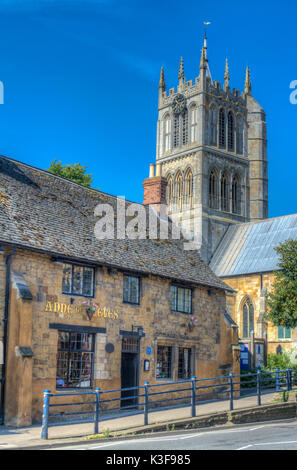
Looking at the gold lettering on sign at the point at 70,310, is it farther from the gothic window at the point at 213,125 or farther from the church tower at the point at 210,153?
the gothic window at the point at 213,125

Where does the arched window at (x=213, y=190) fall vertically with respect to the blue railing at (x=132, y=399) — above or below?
above

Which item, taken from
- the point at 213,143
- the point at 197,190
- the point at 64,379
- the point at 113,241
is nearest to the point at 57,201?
the point at 113,241

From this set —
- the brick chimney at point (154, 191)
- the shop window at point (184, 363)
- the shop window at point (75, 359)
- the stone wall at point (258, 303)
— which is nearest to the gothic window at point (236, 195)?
the stone wall at point (258, 303)

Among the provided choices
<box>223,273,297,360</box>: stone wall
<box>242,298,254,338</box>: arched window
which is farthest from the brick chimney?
<box>242,298,254,338</box>: arched window

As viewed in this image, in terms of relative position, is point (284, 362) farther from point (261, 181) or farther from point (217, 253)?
point (261, 181)

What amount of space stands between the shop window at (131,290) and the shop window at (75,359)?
234 centimetres

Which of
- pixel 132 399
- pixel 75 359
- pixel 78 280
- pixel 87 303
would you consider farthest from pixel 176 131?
pixel 75 359

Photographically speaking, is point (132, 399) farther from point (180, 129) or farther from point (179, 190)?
point (180, 129)

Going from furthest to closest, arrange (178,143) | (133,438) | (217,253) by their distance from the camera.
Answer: (178,143) → (217,253) → (133,438)

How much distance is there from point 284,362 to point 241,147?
37.8 meters

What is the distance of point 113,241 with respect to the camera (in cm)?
2461

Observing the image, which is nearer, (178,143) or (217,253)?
(217,253)

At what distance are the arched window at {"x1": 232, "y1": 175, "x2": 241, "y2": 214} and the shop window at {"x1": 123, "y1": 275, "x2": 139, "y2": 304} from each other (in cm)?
4225

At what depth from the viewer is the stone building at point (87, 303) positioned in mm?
19094
